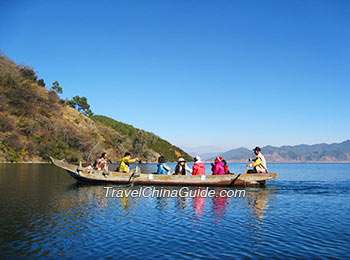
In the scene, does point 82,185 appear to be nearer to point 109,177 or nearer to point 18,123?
point 109,177

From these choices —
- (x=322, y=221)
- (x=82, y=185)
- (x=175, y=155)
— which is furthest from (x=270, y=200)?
(x=175, y=155)

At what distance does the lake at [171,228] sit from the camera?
864cm

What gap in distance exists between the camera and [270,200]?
1797 cm

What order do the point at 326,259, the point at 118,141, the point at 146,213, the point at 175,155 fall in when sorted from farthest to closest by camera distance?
the point at 175,155 < the point at 118,141 < the point at 146,213 < the point at 326,259

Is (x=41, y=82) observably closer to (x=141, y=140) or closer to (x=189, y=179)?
(x=141, y=140)

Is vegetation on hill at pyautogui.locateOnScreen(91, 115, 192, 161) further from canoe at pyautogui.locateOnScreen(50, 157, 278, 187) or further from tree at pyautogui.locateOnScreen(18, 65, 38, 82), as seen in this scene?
canoe at pyautogui.locateOnScreen(50, 157, 278, 187)

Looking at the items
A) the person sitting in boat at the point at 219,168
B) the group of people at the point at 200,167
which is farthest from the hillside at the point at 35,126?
the person sitting in boat at the point at 219,168

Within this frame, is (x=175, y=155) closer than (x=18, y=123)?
No

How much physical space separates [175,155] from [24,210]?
149187mm

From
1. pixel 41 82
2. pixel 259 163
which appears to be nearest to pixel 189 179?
pixel 259 163

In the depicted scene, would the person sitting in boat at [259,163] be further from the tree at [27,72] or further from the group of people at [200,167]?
the tree at [27,72]

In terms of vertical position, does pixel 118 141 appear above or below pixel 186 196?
above

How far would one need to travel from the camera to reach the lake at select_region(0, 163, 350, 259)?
8.64 metres

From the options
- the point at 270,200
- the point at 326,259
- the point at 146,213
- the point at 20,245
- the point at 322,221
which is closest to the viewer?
the point at 326,259
